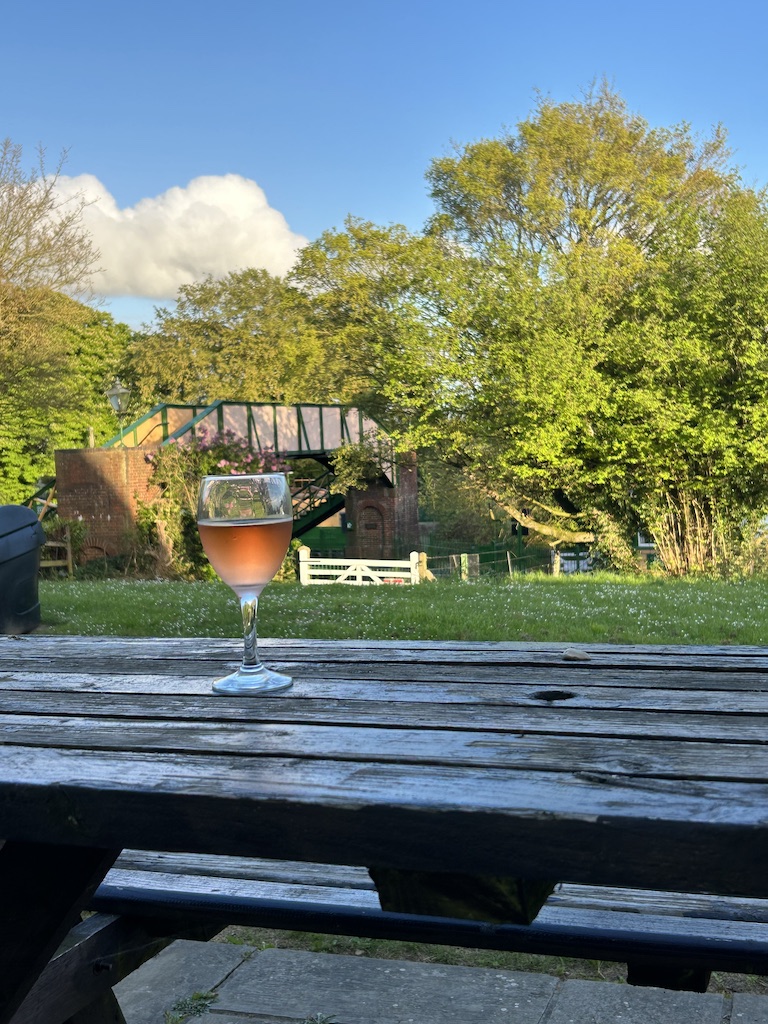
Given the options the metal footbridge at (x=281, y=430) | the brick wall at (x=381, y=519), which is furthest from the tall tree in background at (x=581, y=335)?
the brick wall at (x=381, y=519)

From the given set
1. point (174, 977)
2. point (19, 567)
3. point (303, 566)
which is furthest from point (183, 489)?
point (174, 977)

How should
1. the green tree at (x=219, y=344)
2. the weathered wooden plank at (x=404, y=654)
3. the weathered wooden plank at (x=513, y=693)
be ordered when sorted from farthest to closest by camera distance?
the green tree at (x=219, y=344) < the weathered wooden plank at (x=404, y=654) < the weathered wooden plank at (x=513, y=693)

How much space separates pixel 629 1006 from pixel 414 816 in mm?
1799

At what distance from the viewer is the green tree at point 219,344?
37.8 meters

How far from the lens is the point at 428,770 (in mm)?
897

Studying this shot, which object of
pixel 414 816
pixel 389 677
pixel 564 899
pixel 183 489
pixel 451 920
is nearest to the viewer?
pixel 414 816

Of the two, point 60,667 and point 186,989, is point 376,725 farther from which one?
point 186,989

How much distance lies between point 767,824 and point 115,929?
150 cm

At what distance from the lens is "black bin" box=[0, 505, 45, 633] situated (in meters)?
7.40

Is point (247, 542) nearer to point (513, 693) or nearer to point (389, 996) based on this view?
point (513, 693)

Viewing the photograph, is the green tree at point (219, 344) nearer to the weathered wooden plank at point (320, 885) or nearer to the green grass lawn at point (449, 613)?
the green grass lawn at point (449, 613)

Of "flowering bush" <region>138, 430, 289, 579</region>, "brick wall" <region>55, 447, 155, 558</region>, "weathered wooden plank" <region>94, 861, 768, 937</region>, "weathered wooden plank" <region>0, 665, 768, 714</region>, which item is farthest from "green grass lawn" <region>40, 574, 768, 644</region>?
"brick wall" <region>55, 447, 155, 558</region>

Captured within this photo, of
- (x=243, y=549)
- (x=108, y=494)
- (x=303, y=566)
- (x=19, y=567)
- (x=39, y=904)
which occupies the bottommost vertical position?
(x=303, y=566)

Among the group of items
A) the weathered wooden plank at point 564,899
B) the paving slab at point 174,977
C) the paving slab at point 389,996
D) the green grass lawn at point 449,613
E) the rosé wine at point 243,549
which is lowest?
the paving slab at point 174,977
